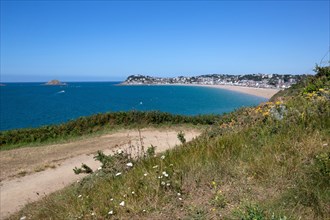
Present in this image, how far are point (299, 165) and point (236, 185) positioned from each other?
2.86 feet

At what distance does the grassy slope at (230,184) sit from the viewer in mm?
3477

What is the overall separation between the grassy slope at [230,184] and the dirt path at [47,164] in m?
3.07

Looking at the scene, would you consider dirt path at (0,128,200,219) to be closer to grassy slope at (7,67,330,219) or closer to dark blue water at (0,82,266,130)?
grassy slope at (7,67,330,219)

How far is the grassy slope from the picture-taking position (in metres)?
3.48

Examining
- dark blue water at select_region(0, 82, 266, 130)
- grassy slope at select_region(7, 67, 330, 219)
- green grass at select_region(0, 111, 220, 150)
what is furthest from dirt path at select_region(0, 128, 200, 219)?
dark blue water at select_region(0, 82, 266, 130)

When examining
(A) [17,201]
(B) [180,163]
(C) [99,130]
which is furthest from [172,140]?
(B) [180,163]

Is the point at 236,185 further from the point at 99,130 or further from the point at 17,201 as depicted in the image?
the point at 99,130

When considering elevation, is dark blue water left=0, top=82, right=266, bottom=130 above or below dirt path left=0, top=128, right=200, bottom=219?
below

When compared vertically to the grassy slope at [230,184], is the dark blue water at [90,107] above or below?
below

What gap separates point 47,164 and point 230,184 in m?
11.0

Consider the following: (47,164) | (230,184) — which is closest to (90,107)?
(47,164)

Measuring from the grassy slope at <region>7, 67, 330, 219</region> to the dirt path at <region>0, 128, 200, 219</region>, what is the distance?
3.07 meters

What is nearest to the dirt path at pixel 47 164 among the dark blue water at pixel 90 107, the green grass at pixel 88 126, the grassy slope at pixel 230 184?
the green grass at pixel 88 126

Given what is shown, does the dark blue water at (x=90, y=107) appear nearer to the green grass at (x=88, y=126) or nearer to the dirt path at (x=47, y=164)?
the green grass at (x=88, y=126)
